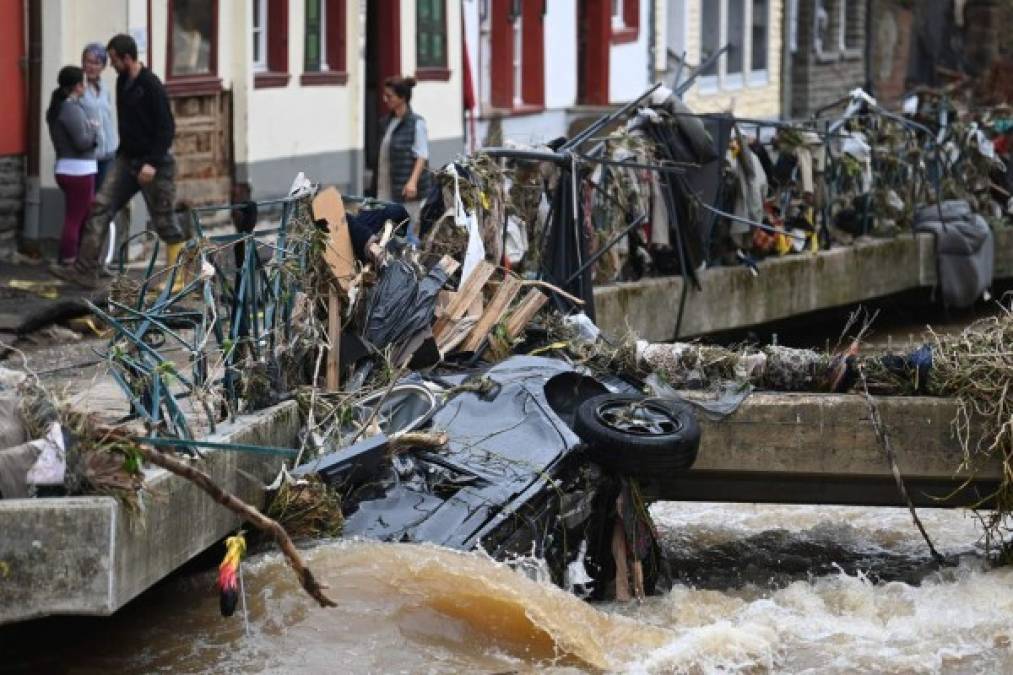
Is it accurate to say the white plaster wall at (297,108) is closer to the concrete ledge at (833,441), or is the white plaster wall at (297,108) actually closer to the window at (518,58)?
the window at (518,58)

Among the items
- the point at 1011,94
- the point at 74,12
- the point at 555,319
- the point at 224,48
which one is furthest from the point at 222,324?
the point at 1011,94

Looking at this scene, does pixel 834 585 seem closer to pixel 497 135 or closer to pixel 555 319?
pixel 555 319

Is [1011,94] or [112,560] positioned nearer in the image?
[112,560]

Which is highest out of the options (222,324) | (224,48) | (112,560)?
(224,48)

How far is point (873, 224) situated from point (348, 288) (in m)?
9.97

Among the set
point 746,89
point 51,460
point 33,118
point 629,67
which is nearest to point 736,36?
point 746,89

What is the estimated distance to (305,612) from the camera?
9.52m

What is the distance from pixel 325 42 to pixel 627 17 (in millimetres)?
10563

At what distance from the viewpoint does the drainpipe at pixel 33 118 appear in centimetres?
1725

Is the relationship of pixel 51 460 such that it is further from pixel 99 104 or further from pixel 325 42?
pixel 325 42

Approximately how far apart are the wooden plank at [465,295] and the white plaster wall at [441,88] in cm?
1237

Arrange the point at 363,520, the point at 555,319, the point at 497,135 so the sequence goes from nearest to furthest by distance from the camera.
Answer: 1. the point at 363,520
2. the point at 555,319
3. the point at 497,135

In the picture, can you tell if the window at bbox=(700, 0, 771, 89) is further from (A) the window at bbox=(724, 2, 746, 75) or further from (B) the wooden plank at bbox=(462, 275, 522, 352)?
(B) the wooden plank at bbox=(462, 275, 522, 352)

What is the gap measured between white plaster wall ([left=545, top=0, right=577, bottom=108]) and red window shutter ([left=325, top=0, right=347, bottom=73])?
6.16 meters
